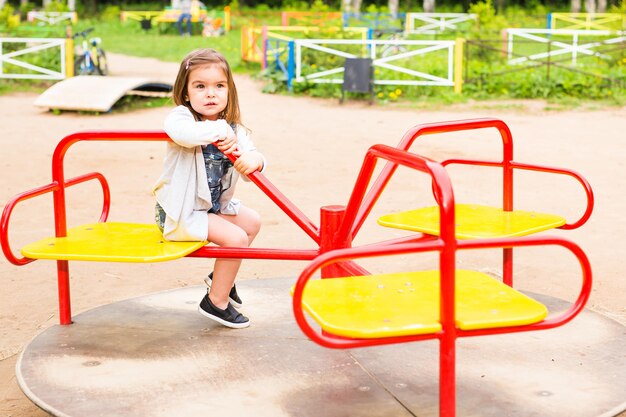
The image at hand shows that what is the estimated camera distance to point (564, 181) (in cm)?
765

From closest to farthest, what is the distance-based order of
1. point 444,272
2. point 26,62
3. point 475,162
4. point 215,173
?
point 444,272 → point 215,173 → point 475,162 → point 26,62

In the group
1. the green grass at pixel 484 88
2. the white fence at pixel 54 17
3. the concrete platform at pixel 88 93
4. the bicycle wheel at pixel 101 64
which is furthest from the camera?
the white fence at pixel 54 17

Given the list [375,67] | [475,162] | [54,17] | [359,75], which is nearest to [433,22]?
[54,17]

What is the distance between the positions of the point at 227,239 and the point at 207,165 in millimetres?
319

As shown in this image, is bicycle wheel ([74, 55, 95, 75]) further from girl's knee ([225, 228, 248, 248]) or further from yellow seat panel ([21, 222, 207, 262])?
girl's knee ([225, 228, 248, 248])

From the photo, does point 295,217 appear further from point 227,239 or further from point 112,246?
point 112,246

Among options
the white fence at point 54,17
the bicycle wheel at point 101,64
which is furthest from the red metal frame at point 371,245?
the white fence at point 54,17

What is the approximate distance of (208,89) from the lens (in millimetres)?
3729

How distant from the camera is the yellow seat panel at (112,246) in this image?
3426 millimetres

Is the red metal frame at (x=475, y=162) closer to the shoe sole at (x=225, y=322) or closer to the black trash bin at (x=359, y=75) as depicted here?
the shoe sole at (x=225, y=322)

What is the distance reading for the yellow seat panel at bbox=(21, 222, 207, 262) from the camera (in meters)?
3.43

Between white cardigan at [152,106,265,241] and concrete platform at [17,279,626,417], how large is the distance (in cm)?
46

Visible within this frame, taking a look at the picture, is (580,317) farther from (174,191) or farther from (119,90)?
(119,90)

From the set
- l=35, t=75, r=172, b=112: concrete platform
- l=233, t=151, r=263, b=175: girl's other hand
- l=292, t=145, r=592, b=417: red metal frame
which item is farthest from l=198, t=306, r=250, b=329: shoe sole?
l=35, t=75, r=172, b=112: concrete platform
